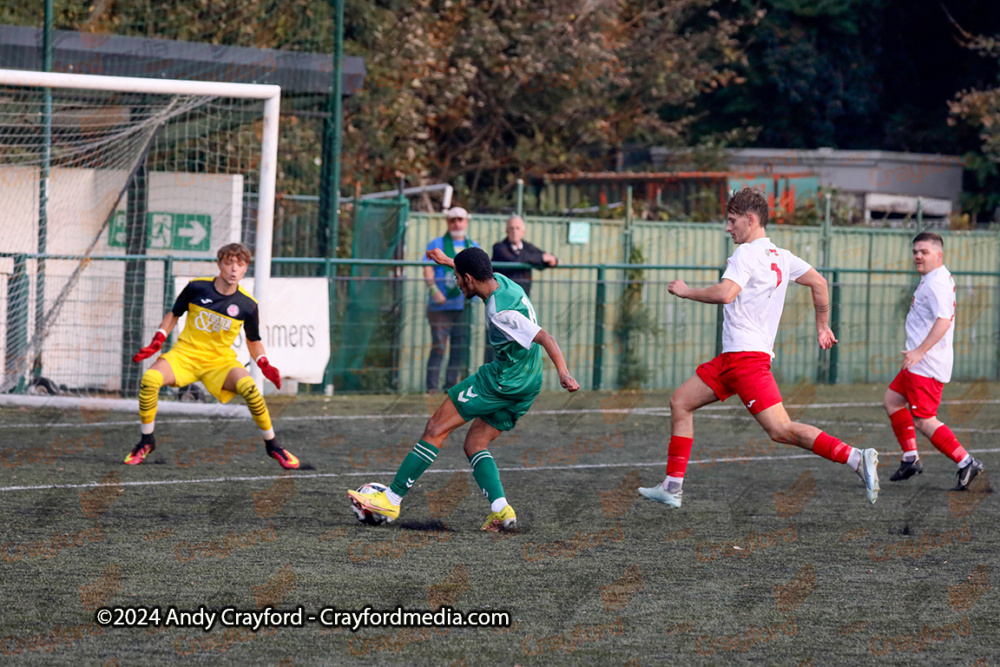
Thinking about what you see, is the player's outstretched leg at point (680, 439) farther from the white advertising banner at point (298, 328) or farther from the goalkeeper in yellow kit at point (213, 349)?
the white advertising banner at point (298, 328)

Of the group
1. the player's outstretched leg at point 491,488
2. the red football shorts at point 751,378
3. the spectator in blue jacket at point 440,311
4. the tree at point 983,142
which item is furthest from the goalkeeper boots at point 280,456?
the tree at point 983,142

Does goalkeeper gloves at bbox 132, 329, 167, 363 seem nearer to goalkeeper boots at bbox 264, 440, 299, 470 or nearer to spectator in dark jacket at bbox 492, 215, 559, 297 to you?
goalkeeper boots at bbox 264, 440, 299, 470

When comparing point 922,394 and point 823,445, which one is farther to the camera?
point 922,394

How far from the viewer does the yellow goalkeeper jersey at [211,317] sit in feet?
31.6

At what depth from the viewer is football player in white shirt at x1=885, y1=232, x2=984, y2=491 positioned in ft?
30.1

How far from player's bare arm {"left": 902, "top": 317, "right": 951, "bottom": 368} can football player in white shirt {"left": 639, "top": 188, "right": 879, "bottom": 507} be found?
1.33 meters

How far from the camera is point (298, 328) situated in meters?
14.0

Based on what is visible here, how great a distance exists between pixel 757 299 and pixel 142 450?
4.53 metres

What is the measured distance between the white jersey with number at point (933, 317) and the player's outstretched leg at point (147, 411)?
5.15 m

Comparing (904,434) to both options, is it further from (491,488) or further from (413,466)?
(413,466)

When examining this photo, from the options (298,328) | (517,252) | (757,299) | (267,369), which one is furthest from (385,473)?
(517,252)

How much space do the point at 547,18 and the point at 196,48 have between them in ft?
37.1

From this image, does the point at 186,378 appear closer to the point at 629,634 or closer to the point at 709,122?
the point at 629,634

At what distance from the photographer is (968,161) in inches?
1101
